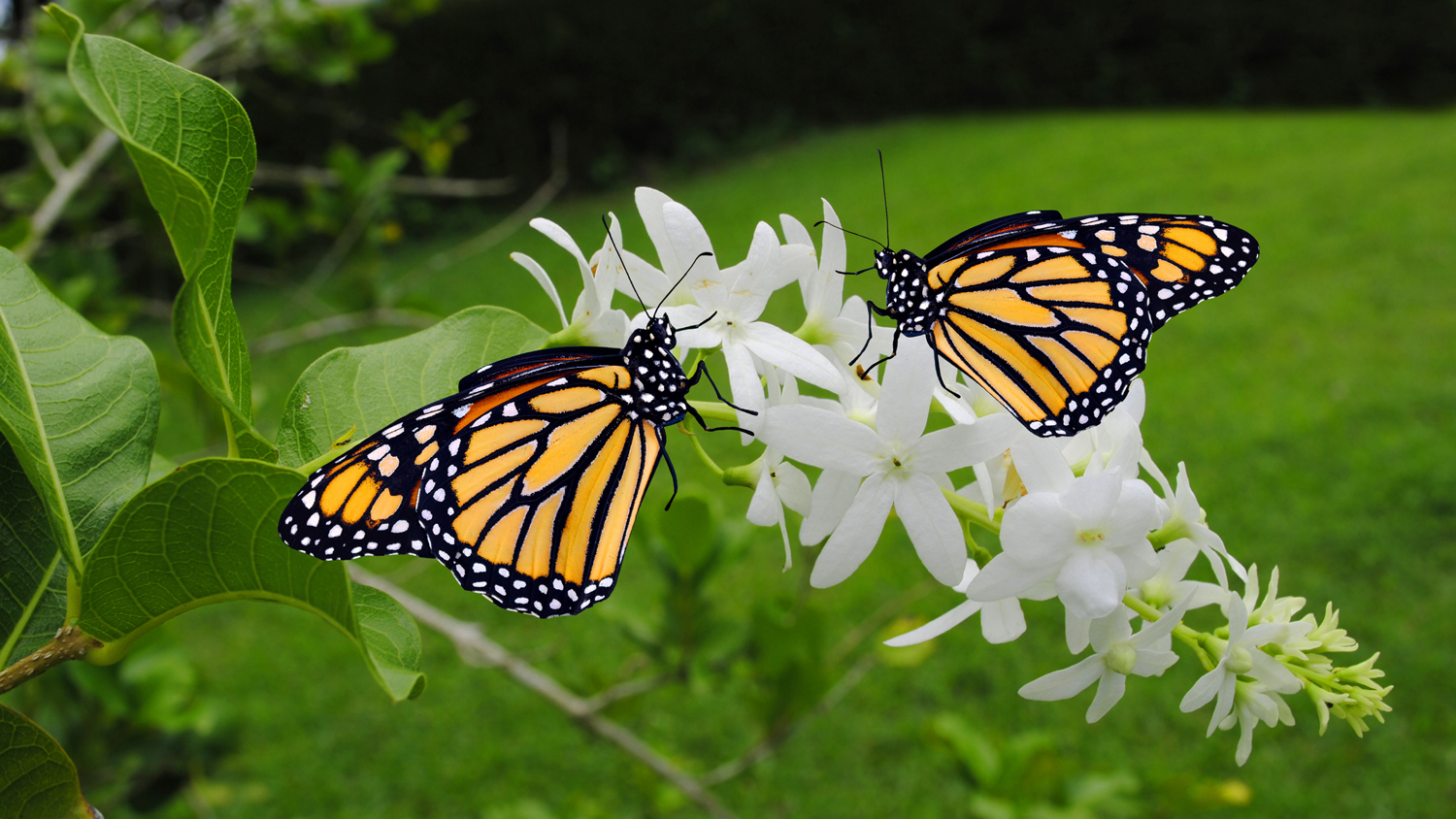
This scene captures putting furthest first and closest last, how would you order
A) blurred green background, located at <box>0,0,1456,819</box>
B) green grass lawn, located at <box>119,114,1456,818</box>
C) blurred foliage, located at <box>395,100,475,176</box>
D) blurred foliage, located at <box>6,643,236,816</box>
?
green grass lawn, located at <box>119,114,1456,818</box>
blurred foliage, located at <box>395,100,475,176</box>
blurred green background, located at <box>0,0,1456,819</box>
blurred foliage, located at <box>6,643,236,816</box>

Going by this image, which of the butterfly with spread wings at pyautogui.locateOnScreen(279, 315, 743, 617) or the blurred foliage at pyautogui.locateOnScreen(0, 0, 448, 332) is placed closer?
the butterfly with spread wings at pyautogui.locateOnScreen(279, 315, 743, 617)

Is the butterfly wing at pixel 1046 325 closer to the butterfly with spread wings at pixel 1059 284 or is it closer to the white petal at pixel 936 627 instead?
the butterfly with spread wings at pixel 1059 284

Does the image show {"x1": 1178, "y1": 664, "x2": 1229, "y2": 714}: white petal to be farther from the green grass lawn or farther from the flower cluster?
the green grass lawn

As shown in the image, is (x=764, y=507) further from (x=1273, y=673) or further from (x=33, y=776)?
(x=33, y=776)

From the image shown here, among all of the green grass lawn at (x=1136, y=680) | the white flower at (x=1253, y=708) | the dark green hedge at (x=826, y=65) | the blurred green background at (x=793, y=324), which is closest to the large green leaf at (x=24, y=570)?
the white flower at (x=1253, y=708)

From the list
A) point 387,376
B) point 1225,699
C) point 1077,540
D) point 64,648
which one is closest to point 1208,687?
point 1225,699

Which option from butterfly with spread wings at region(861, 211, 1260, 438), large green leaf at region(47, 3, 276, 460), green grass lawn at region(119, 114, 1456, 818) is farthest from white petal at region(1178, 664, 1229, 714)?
green grass lawn at region(119, 114, 1456, 818)
